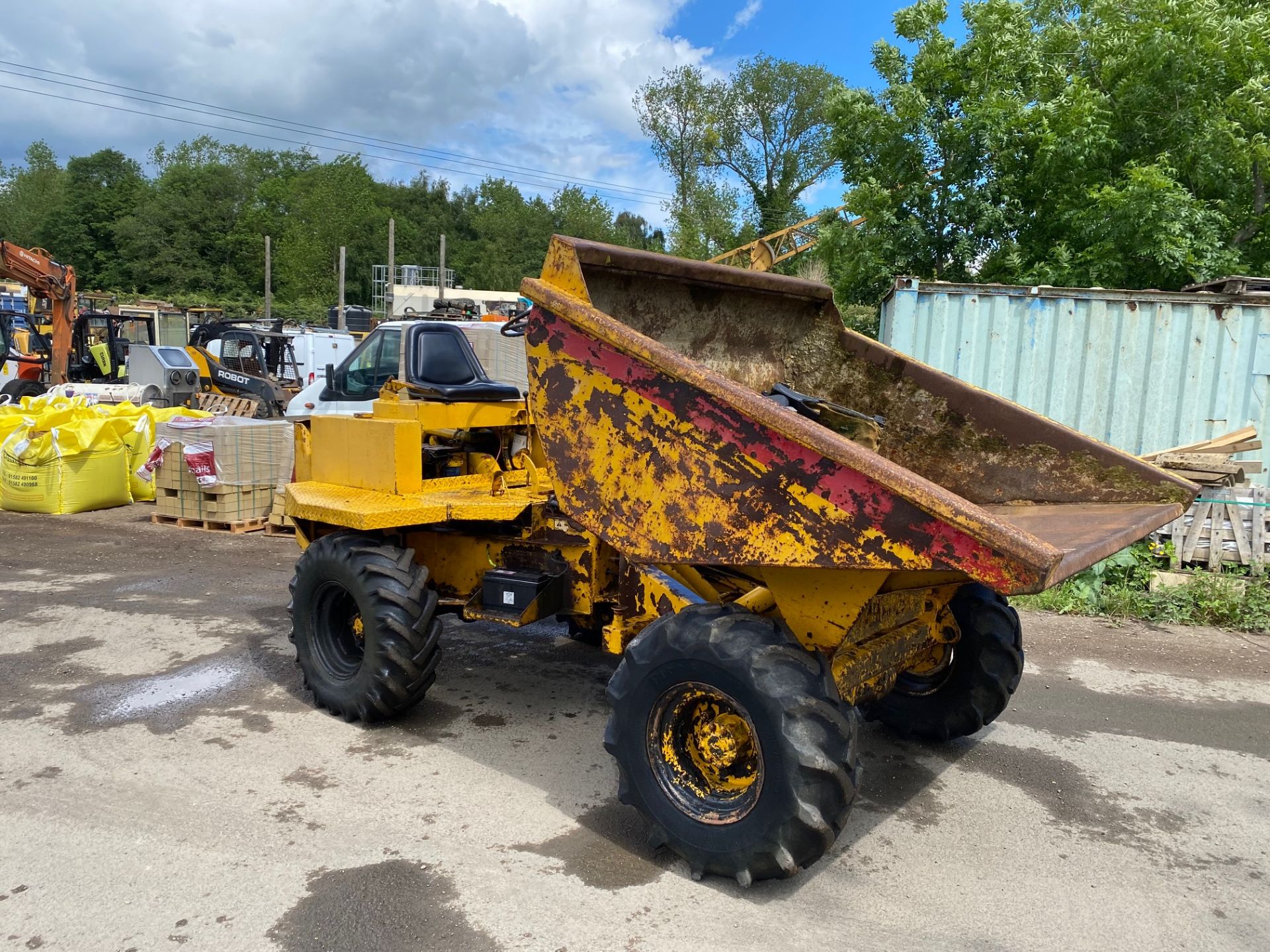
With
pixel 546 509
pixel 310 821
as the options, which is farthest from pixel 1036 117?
pixel 310 821

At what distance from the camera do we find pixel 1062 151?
12.7 meters

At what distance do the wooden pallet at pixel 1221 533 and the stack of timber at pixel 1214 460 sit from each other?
6.6 inches

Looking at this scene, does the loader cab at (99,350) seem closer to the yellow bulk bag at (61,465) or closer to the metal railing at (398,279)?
the yellow bulk bag at (61,465)

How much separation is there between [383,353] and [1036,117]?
34.3ft

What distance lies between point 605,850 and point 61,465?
9788 millimetres

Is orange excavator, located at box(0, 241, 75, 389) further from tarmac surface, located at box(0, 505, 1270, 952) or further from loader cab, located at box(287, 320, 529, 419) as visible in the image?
tarmac surface, located at box(0, 505, 1270, 952)

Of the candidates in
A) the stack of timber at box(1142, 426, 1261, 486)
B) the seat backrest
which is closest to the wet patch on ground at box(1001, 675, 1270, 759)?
the stack of timber at box(1142, 426, 1261, 486)

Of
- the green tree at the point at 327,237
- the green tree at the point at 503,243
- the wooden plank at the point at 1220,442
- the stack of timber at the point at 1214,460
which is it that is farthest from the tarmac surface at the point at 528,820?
the green tree at the point at 503,243

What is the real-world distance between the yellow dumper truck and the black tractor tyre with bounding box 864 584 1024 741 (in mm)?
13

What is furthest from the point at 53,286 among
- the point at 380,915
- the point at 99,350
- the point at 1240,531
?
the point at 1240,531

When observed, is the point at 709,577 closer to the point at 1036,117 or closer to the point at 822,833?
the point at 822,833

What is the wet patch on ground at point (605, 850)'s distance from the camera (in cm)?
348

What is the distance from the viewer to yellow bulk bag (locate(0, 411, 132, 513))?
1071cm

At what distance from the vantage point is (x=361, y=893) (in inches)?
131
